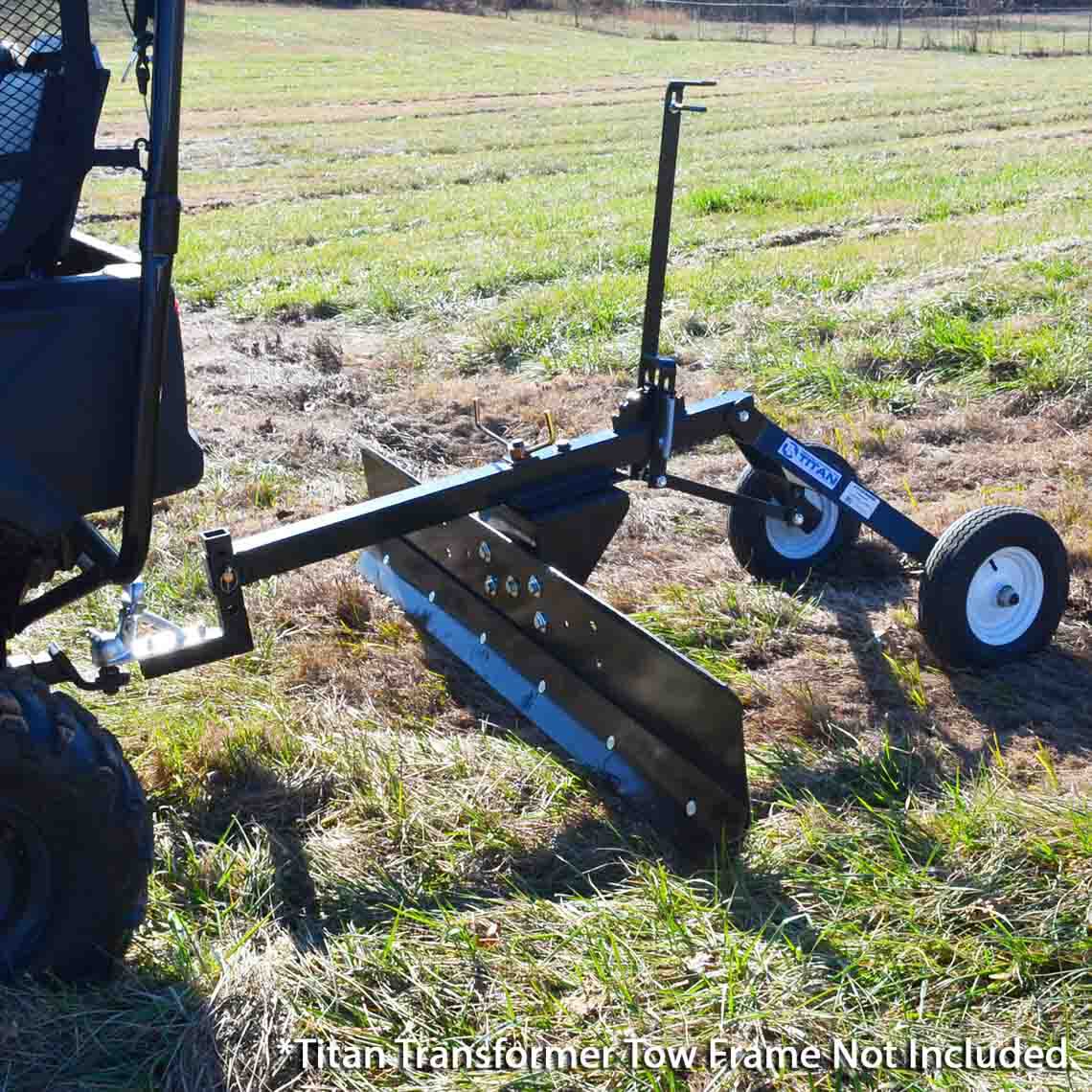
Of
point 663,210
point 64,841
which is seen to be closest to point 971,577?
point 663,210

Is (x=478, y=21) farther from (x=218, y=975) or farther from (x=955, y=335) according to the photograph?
(x=218, y=975)

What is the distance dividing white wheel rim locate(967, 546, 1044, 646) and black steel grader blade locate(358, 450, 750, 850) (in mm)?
1259

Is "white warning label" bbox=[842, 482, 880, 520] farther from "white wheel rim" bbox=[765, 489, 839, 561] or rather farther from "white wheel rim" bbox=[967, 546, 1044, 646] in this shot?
"white wheel rim" bbox=[765, 489, 839, 561]

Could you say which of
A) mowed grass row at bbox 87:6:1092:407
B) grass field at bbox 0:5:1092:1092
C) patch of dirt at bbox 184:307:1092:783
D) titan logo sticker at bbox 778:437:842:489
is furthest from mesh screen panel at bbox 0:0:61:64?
mowed grass row at bbox 87:6:1092:407

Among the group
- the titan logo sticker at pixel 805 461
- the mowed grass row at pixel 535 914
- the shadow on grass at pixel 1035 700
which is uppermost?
the titan logo sticker at pixel 805 461

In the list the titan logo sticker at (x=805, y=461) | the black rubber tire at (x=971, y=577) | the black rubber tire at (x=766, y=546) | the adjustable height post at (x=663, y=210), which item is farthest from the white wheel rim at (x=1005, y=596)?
the adjustable height post at (x=663, y=210)

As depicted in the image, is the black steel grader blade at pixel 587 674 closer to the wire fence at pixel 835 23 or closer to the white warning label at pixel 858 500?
the white warning label at pixel 858 500

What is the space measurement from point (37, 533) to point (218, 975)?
0.98m

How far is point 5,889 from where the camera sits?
8.79 feet

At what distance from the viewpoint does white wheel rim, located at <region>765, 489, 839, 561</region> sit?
4.74m

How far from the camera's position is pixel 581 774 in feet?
11.8

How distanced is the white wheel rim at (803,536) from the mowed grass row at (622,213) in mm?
2054

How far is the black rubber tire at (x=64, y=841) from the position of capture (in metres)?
2.52

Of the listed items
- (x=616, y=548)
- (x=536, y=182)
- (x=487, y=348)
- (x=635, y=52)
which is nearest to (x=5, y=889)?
(x=616, y=548)
